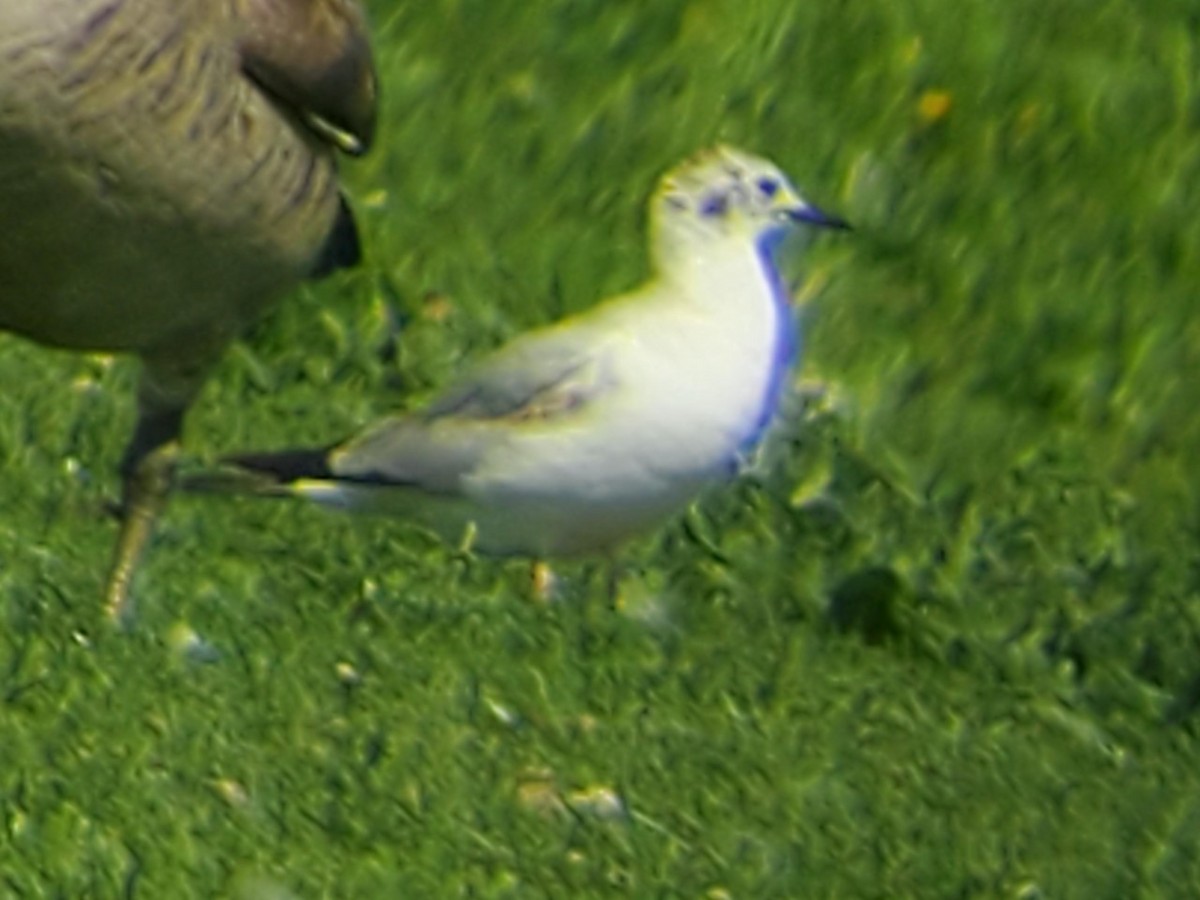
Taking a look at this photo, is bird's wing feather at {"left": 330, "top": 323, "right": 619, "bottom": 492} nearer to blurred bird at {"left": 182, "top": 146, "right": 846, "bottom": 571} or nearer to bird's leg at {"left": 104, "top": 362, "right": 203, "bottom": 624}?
blurred bird at {"left": 182, "top": 146, "right": 846, "bottom": 571}

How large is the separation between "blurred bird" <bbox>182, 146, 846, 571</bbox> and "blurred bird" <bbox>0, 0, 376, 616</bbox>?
345 millimetres

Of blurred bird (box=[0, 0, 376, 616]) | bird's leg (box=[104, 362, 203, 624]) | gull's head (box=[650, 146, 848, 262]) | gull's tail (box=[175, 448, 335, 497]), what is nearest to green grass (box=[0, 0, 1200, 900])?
bird's leg (box=[104, 362, 203, 624])

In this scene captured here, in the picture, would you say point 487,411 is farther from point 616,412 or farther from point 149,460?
point 149,460

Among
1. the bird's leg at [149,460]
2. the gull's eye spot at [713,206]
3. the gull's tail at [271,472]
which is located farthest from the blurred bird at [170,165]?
the gull's eye spot at [713,206]

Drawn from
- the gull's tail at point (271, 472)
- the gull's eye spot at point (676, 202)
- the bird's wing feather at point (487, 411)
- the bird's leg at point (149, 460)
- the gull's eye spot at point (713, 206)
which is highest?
the gull's eye spot at point (713, 206)

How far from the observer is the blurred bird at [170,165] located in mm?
4328

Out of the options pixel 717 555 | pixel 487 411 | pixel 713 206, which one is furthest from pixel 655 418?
pixel 717 555

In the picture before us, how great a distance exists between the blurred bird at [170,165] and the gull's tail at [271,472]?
178mm

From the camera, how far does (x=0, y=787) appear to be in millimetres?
4348

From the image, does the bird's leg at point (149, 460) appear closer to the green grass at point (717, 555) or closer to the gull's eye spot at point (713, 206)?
the green grass at point (717, 555)

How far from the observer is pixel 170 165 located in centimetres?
455

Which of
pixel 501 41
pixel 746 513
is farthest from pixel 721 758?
pixel 501 41

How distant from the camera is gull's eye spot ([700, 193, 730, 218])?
4855mm

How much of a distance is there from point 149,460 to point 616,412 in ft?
4.64
